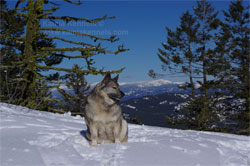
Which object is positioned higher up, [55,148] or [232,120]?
[55,148]

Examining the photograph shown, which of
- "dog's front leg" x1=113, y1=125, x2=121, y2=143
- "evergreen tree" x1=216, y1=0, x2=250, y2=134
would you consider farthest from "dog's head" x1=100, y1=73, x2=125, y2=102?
"evergreen tree" x1=216, y1=0, x2=250, y2=134

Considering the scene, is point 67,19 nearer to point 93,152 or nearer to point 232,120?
point 93,152

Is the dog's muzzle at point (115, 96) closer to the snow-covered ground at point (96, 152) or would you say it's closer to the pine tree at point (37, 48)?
the snow-covered ground at point (96, 152)

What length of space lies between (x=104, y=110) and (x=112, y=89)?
456 millimetres

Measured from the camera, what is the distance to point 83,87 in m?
30.2

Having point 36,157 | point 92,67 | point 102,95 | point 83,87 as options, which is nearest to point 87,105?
point 102,95

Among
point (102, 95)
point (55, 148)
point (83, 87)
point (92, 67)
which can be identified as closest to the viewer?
point (55, 148)

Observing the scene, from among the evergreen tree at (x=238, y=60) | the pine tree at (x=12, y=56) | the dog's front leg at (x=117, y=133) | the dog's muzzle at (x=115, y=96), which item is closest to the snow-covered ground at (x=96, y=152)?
the dog's front leg at (x=117, y=133)

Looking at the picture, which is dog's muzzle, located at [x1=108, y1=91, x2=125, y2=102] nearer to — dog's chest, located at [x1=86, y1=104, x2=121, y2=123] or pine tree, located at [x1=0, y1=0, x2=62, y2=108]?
dog's chest, located at [x1=86, y1=104, x2=121, y2=123]

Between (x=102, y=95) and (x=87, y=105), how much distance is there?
1.35 ft

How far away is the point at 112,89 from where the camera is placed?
4434 millimetres

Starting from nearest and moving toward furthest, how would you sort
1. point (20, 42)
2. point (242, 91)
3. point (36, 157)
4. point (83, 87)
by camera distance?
point (36, 157) → point (20, 42) → point (242, 91) → point (83, 87)

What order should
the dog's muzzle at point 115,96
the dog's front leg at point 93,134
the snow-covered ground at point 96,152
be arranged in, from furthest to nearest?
the dog's front leg at point 93,134, the dog's muzzle at point 115,96, the snow-covered ground at point 96,152

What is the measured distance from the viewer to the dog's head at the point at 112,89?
4426 millimetres
